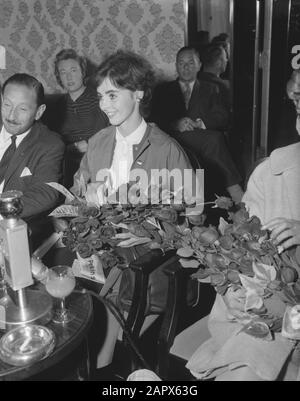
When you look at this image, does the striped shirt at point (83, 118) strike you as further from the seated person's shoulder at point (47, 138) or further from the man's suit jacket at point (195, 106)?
the seated person's shoulder at point (47, 138)

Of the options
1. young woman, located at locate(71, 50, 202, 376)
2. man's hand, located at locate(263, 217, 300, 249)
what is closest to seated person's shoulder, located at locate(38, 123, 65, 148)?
young woman, located at locate(71, 50, 202, 376)

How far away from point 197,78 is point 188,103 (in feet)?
0.77

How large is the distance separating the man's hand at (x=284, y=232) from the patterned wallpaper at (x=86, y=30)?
9.14 ft

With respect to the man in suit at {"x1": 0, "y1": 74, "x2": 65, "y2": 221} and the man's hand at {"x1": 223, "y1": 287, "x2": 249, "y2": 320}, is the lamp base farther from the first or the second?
the man in suit at {"x1": 0, "y1": 74, "x2": 65, "y2": 221}

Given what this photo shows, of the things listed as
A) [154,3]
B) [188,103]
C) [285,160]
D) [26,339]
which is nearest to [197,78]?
[188,103]

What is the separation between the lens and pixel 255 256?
1.06 metres

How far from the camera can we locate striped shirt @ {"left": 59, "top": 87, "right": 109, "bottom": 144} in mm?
3340

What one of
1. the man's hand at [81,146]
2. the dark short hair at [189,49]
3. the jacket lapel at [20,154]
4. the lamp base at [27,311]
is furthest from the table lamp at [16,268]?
the dark short hair at [189,49]

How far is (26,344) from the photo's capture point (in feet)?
3.79

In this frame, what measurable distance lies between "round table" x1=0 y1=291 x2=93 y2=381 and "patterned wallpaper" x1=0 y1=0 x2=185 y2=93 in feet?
9.25

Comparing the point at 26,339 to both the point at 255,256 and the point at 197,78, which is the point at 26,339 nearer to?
the point at 255,256

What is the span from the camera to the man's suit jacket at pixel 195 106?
350cm

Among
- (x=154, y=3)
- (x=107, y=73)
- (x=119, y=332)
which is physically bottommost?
(x=119, y=332)

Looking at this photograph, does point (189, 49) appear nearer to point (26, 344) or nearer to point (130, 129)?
point (130, 129)
